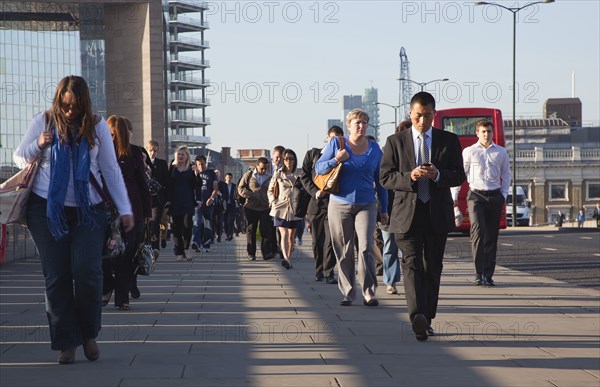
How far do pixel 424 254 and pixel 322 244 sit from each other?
6.06m

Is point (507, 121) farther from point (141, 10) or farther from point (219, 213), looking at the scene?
point (219, 213)

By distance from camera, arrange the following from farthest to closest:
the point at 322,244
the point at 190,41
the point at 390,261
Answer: the point at 190,41, the point at 322,244, the point at 390,261

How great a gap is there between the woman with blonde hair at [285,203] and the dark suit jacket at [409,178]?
8.39 m

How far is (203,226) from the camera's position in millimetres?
23109

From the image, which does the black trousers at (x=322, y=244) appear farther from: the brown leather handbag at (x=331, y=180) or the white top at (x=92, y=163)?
the white top at (x=92, y=163)

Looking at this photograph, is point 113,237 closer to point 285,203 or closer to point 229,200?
→ point 285,203

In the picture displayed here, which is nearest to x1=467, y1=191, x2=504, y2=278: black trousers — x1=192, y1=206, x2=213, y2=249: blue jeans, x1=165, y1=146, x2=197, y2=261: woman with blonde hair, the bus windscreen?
x1=165, y1=146, x2=197, y2=261: woman with blonde hair

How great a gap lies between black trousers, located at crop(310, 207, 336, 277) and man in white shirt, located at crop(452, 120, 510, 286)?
162cm

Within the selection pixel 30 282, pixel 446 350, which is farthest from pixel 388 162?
pixel 30 282

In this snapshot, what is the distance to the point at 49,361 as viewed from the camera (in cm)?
728

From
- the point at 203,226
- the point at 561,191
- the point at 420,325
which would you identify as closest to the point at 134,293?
the point at 420,325

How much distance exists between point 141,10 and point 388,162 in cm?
4747

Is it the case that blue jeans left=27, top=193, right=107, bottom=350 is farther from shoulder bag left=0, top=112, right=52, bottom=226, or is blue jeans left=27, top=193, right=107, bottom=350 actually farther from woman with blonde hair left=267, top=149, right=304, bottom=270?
woman with blonde hair left=267, top=149, right=304, bottom=270

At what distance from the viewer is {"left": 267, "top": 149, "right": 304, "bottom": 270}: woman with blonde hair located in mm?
17656
